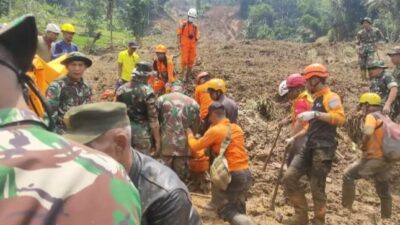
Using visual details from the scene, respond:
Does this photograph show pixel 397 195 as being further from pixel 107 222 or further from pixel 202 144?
pixel 107 222

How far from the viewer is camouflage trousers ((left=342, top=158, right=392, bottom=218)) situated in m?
6.11

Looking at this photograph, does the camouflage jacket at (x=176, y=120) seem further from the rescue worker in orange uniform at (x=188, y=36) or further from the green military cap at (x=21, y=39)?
the green military cap at (x=21, y=39)

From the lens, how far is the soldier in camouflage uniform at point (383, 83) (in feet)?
22.6

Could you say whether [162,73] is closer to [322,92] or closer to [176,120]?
[176,120]

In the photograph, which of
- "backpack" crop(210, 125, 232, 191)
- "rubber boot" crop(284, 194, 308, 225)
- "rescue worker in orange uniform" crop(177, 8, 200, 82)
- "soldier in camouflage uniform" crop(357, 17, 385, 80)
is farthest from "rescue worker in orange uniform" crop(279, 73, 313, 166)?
"soldier in camouflage uniform" crop(357, 17, 385, 80)

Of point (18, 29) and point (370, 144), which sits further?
point (370, 144)

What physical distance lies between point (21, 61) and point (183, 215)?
1.26m

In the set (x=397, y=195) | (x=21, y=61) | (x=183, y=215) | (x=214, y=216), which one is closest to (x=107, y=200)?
(x=21, y=61)

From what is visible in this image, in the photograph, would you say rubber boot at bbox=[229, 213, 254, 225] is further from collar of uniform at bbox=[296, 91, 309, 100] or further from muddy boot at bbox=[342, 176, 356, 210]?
muddy boot at bbox=[342, 176, 356, 210]

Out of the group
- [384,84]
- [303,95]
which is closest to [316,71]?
[303,95]

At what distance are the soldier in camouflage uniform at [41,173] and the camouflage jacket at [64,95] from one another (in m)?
3.69

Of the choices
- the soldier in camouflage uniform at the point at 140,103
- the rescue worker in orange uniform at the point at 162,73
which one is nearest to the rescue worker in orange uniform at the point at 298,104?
the soldier in camouflage uniform at the point at 140,103

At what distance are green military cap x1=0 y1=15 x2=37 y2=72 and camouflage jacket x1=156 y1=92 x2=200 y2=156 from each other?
5187 mm

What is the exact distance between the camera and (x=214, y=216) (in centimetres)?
593
